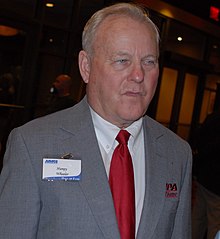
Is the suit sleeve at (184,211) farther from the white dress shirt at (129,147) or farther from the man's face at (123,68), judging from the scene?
the man's face at (123,68)

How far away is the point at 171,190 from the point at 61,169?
0.45 meters

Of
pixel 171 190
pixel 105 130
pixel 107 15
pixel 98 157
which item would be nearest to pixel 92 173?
pixel 98 157

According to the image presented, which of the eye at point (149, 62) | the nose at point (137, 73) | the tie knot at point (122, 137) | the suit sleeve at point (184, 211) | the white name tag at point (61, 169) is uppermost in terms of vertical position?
the eye at point (149, 62)

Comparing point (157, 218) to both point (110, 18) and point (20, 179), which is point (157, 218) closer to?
point (20, 179)

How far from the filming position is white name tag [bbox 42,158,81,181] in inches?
55.5

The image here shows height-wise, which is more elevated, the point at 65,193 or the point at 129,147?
the point at 129,147

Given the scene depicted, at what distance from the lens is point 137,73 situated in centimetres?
145

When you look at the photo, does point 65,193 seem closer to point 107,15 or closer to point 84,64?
point 84,64

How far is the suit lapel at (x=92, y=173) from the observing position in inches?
55.5

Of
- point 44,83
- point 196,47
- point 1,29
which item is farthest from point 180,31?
point 1,29

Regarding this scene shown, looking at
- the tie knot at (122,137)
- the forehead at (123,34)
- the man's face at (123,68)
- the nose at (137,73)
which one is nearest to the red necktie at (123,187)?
the tie knot at (122,137)

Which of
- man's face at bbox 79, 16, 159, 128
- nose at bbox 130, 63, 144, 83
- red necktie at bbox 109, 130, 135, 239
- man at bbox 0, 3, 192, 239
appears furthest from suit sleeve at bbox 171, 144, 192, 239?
nose at bbox 130, 63, 144, 83

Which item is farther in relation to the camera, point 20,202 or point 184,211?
point 184,211

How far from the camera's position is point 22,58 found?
639 centimetres
